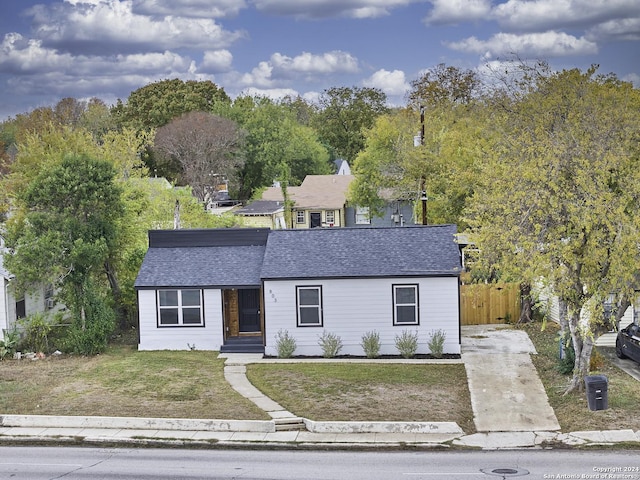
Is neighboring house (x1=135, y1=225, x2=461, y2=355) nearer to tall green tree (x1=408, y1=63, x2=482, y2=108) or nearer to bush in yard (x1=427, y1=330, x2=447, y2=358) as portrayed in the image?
bush in yard (x1=427, y1=330, x2=447, y2=358)

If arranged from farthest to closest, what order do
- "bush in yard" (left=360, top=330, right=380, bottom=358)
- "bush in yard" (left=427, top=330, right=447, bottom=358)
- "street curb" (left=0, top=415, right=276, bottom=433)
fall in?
"bush in yard" (left=360, top=330, right=380, bottom=358), "bush in yard" (left=427, top=330, right=447, bottom=358), "street curb" (left=0, top=415, right=276, bottom=433)

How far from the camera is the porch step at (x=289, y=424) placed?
810 inches

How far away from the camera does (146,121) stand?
279ft

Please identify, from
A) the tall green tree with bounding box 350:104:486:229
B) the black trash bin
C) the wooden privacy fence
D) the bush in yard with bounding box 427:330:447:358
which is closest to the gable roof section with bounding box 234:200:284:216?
the tall green tree with bounding box 350:104:486:229

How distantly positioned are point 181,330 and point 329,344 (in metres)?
5.63

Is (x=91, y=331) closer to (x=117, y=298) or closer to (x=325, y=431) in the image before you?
(x=117, y=298)

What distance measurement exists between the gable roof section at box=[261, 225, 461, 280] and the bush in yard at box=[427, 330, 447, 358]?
2107 millimetres

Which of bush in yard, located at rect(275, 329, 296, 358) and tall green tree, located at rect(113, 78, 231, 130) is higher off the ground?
tall green tree, located at rect(113, 78, 231, 130)

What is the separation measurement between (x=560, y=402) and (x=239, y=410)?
28.9 ft

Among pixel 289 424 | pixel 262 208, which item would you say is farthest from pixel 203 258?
pixel 262 208

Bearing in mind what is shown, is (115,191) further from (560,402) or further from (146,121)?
(146,121)

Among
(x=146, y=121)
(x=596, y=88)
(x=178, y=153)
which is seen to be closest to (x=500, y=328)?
(x=596, y=88)

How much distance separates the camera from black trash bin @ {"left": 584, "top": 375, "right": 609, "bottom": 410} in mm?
20594

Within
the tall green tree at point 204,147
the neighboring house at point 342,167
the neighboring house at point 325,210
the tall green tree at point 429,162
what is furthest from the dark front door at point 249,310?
the neighboring house at point 342,167
